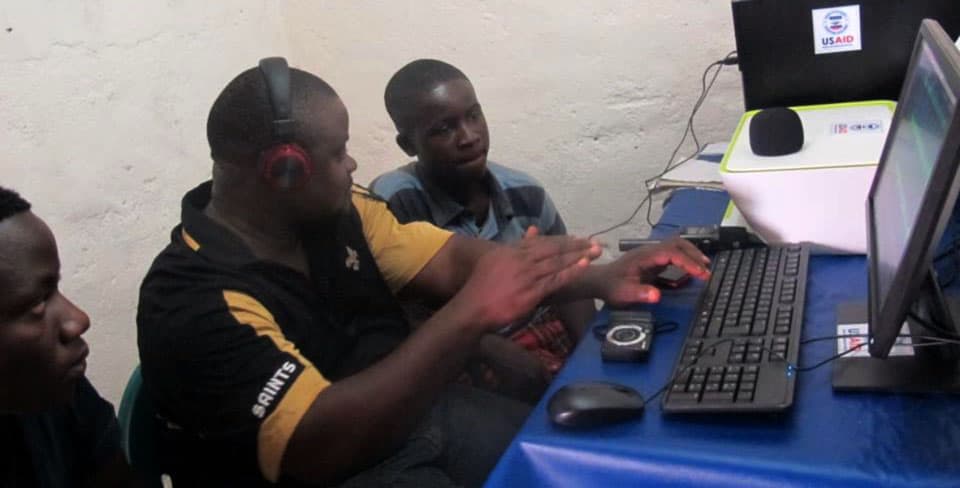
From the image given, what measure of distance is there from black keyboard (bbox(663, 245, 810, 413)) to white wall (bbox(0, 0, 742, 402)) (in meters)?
1.05

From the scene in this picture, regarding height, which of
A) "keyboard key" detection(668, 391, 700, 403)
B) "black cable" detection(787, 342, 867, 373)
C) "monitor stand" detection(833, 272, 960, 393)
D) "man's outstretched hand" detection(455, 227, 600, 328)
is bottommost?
"black cable" detection(787, 342, 867, 373)

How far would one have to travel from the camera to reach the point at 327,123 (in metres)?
1.26

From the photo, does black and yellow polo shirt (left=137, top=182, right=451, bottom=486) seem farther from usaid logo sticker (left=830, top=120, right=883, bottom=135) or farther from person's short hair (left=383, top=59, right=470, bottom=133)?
usaid logo sticker (left=830, top=120, right=883, bottom=135)

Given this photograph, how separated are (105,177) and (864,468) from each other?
60.2 inches

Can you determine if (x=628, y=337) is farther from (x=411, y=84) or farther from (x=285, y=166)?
(x=411, y=84)

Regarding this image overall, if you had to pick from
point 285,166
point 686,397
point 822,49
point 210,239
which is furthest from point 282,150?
point 822,49

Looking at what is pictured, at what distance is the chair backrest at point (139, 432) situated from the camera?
47.2 inches

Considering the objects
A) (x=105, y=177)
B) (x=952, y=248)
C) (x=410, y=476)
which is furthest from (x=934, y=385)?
(x=105, y=177)

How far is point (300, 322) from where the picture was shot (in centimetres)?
129

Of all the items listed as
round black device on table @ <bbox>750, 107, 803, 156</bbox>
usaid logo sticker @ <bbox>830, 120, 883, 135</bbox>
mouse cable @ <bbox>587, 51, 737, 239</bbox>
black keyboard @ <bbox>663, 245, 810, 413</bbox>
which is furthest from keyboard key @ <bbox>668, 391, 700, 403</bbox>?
mouse cable @ <bbox>587, 51, 737, 239</bbox>

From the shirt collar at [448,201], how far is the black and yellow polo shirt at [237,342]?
0.42 metres

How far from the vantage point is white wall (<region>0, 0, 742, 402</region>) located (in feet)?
5.81

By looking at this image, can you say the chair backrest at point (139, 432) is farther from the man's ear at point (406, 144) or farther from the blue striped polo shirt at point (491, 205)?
the man's ear at point (406, 144)

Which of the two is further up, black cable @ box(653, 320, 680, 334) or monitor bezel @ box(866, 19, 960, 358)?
monitor bezel @ box(866, 19, 960, 358)
